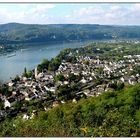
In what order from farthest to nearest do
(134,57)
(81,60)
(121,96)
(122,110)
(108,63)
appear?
1. (81,60)
2. (108,63)
3. (134,57)
4. (121,96)
5. (122,110)

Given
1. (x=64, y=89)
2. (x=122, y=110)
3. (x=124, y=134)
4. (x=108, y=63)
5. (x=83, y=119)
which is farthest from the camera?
(x=108, y=63)

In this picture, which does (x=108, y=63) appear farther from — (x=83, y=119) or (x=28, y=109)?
(x=83, y=119)

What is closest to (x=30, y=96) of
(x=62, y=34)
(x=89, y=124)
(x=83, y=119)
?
(x=83, y=119)

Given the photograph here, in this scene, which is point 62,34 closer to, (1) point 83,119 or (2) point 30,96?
(2) point 30,96

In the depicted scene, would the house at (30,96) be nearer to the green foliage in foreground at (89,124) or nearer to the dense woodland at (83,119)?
the dense woodland at (83,119)

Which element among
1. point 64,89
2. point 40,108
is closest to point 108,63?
point 64,89

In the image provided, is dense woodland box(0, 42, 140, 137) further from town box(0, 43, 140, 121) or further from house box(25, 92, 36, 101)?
house box(25, 92, 36, 101)

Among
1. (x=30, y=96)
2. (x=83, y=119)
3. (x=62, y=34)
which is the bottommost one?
(x=30, y=96)

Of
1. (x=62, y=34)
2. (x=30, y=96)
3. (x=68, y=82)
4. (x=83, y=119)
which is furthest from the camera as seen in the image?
(x=62, y=34)
